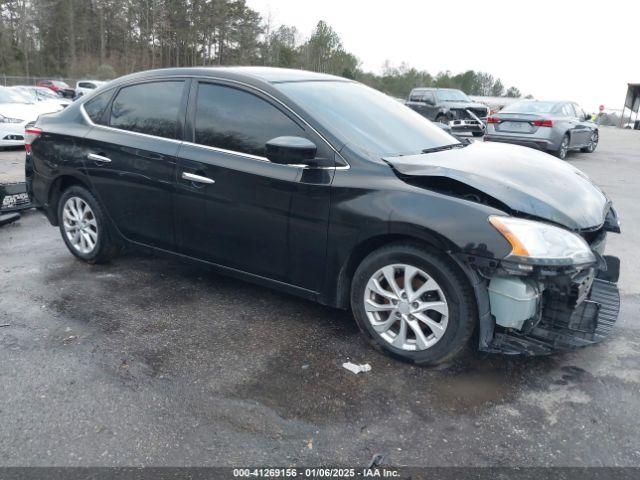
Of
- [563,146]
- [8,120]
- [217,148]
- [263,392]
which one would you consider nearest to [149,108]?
[217,148]

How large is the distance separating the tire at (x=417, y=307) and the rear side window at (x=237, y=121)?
39.9 inches

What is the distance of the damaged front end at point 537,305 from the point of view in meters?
2.86

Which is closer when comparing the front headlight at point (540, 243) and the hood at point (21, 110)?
the front headlight at point (540, 243)

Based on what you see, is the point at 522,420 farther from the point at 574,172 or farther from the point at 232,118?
the point at 232,118

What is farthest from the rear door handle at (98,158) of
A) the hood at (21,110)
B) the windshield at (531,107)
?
the windshield at (531,107)

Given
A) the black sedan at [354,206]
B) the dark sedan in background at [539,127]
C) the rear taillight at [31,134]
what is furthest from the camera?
the dark sedan in background at [539,127]

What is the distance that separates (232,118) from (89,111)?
1.65m

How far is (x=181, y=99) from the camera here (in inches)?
160

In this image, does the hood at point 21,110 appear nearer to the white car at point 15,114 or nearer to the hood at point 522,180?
the white car at point 15,114

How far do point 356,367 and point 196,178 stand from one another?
5.69ft

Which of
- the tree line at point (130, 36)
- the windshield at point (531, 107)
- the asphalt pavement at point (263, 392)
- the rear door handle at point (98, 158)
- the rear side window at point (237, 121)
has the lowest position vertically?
the asphalt pavement at point (263, 392)

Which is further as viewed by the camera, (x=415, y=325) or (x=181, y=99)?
(x=181, y=99)

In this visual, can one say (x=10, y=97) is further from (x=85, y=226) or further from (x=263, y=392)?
(x=263, y=392)

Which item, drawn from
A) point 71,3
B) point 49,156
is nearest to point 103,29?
point 71,3
